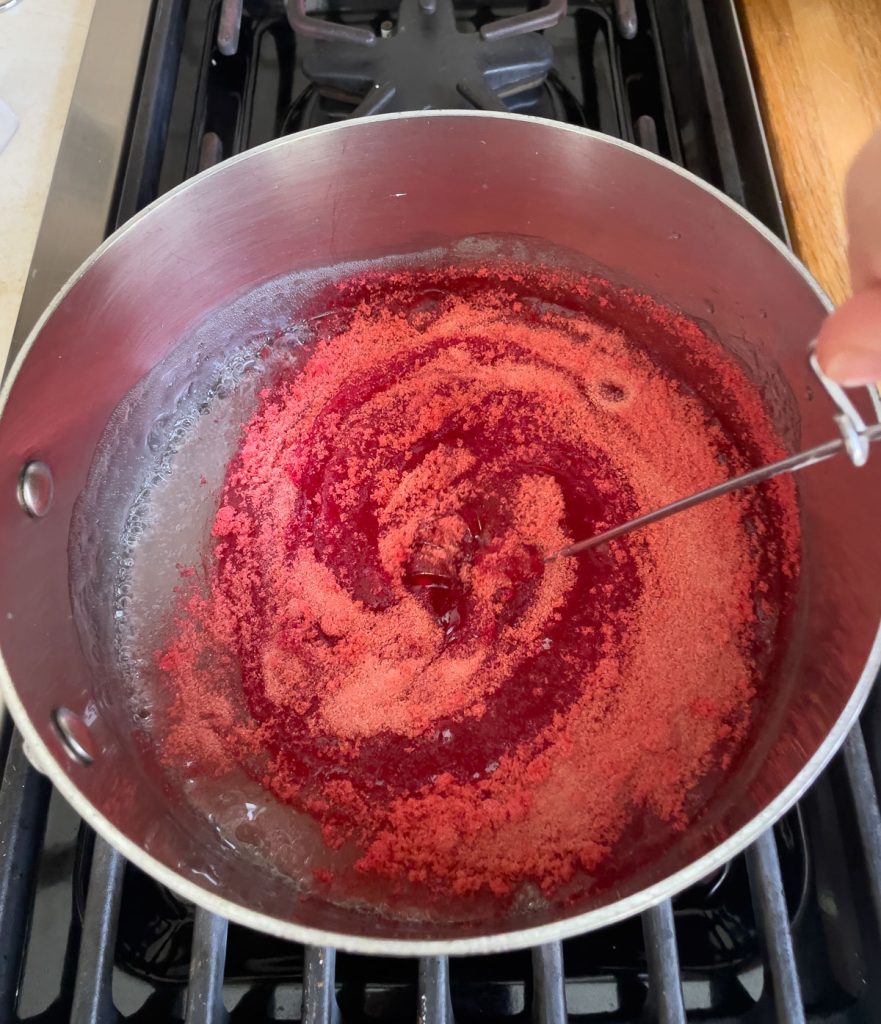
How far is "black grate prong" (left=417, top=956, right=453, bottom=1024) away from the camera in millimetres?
432

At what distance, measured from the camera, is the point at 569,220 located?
70 cm

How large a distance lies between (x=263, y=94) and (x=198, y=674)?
21.9 inches

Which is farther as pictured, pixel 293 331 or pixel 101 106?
pixel 293 331

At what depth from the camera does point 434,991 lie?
435 mm

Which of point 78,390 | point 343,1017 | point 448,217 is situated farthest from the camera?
point 448,217

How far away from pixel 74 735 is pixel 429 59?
643mm

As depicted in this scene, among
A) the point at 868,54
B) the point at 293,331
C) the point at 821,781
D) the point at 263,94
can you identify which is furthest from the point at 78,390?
the point at 868,54

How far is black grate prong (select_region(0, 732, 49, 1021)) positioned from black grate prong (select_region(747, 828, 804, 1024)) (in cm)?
47

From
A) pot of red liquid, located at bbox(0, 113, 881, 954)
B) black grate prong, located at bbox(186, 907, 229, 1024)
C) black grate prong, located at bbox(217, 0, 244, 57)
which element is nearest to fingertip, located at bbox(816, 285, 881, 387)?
pot of red liquid, located at bbox(0, 113, 881, 954)

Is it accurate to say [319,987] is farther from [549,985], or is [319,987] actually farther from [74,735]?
[74,735]

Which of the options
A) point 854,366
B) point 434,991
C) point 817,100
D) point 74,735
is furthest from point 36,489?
point 817,100

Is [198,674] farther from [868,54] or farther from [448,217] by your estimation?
[868,54]

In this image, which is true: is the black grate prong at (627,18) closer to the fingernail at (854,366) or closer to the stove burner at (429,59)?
the stove burner at (429,59)

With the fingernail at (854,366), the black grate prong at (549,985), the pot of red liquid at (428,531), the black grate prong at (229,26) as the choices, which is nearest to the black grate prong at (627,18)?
the pot of red liquid at (428,531)
